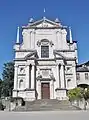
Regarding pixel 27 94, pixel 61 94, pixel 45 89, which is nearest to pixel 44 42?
pixel 45 89

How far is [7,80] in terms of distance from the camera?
4778cm

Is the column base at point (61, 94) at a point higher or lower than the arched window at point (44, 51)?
lower

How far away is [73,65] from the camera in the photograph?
38.5 metres

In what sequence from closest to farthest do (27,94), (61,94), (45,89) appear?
(27,94) → (61,94) → (45,89)

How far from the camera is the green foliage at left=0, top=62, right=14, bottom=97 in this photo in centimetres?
4703

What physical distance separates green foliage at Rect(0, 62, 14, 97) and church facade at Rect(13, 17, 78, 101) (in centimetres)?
1030

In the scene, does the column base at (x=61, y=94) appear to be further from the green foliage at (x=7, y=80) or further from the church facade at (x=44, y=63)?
the green foliage at (x=7, y=80)

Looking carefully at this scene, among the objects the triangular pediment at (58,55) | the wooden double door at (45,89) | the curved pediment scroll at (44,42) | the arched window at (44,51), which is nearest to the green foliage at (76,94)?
the wooden double door at (45,89)

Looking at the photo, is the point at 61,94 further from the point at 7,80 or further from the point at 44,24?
the point at 7,80

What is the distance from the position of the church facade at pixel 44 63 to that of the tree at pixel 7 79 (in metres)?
10.2

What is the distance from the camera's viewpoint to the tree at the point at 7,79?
47031 mm

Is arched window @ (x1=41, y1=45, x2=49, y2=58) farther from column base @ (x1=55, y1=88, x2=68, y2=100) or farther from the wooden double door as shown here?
column base @ (x1=55, y1=88, x2=68, y2=100)

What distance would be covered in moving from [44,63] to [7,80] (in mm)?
13166

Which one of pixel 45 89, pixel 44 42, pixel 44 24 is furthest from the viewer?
pixel 44 24
